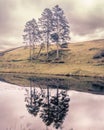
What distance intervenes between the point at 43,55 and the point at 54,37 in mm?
12297

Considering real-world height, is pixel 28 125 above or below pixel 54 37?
below

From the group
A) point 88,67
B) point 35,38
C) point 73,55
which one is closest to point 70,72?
point 88,67

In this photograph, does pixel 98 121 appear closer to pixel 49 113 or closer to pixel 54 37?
pixel 49 113

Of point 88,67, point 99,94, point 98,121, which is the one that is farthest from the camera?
point 88,67

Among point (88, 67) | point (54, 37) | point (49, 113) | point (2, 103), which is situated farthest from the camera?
point (54, 37)

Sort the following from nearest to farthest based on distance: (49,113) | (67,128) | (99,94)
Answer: (67,128) → (49,113) → (99,94)

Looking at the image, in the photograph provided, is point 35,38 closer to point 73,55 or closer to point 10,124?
point 73,55

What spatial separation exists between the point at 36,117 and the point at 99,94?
62.3 feet

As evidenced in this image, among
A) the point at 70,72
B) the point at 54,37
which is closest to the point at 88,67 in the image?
the point at 70,72

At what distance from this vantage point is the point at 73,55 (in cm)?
11556

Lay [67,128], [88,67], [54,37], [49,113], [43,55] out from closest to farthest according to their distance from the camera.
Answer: [67,128] → [49,113] → [88,67] → [54,37] → [43,55]

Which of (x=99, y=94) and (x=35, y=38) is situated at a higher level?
(x=35, y=38)

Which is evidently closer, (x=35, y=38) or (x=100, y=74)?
(x=100, y=74)

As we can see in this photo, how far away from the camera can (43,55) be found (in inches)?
4542
